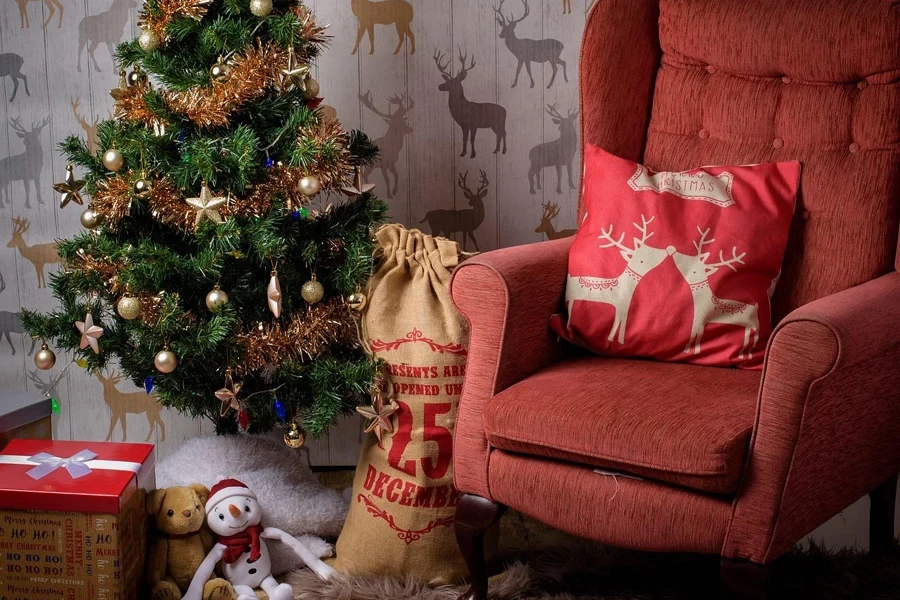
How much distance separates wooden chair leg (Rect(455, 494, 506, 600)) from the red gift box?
59cm

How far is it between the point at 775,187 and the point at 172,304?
1156mm

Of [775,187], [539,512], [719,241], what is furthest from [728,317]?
[539,512]

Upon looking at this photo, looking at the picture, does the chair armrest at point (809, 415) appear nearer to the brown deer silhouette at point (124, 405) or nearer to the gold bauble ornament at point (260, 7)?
the gold bauble ornament at point (260, 7)

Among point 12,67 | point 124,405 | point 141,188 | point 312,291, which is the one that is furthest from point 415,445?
point 12,67

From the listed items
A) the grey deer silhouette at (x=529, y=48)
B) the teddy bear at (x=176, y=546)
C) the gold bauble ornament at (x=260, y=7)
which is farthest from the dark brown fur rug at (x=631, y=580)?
the grey deer silhouette at (x=529, y=48)

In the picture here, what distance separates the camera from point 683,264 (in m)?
1.61

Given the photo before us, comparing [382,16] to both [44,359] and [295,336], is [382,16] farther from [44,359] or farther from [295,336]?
[44,359]

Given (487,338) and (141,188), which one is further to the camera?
(141,188)

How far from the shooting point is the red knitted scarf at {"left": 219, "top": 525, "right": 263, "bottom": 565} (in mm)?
1698

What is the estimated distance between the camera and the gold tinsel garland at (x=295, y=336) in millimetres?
1759

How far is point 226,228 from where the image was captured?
1.66 meters

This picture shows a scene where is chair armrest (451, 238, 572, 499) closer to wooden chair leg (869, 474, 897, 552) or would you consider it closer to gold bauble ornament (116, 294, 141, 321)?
gold bauble ornament (116, 294, 141, 321)

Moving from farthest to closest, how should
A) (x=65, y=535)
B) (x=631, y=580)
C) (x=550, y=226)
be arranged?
(x=550, y=226) → (x=631, y=580) → (x=65, y=535)

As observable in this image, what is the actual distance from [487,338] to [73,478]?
77 centimetres
